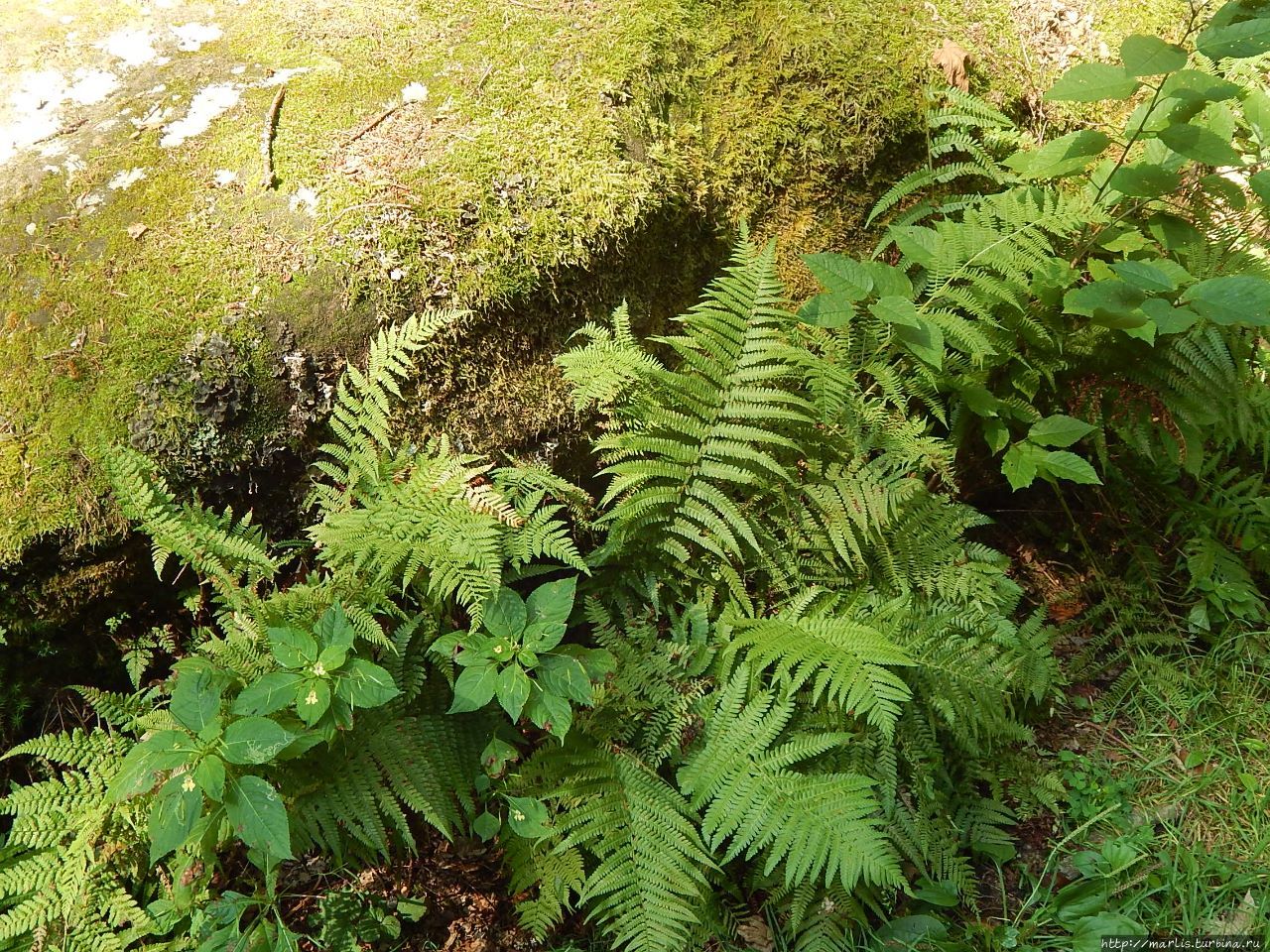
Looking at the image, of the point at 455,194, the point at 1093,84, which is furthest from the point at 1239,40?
the point at 455,194

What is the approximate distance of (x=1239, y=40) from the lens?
8.39 feet

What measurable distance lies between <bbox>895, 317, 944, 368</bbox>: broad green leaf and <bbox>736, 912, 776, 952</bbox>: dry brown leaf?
1.98 m

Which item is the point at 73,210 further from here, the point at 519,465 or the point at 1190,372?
the point at 1190,372

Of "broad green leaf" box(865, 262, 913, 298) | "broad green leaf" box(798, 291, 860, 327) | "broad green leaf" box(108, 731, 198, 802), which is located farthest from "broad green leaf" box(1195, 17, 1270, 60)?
"broad green leaf" box(108, 731, 198, 802)

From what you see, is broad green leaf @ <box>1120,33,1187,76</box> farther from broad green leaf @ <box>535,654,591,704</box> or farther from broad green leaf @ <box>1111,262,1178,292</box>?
broad green leaf @ <box>535,654,591,704</box>

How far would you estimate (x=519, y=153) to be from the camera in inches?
119

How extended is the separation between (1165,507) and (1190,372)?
0.78m

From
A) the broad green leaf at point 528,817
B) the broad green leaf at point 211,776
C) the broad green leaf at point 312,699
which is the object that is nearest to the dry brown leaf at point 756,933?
the broad green leaf at point 528,817

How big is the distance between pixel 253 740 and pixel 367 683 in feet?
0.99

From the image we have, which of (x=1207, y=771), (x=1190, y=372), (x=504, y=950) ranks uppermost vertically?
(x=1190, y=372)

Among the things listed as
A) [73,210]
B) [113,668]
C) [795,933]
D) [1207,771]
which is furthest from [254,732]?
[1207,771]

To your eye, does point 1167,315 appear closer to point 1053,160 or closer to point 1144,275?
point 1144,275

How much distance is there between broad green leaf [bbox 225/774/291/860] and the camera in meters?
2.02

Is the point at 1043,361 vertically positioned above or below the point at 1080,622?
above
